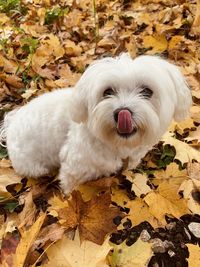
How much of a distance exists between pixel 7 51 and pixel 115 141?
272 cm

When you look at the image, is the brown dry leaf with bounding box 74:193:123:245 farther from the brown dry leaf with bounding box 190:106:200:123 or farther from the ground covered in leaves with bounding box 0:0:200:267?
the brown dry leaf with bounding box 190:106:200:123

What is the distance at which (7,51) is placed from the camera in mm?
4703

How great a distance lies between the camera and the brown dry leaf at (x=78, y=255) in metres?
Answer: 1.88

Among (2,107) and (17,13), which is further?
(17,13)

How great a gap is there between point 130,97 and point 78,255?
93 centimetres

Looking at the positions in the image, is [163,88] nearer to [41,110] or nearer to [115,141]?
[115,141]

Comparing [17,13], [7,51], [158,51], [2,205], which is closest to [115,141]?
[2,205]

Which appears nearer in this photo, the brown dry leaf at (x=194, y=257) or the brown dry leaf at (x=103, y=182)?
the brown dry leaf at (x=194, y=257)

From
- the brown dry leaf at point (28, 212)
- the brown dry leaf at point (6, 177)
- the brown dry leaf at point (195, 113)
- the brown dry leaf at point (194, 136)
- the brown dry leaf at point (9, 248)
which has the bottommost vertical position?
the brown dry leaf at point (6, 177)

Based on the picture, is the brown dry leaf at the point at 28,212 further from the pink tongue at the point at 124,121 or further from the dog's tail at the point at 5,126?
the pink tongue at the point at 124,121

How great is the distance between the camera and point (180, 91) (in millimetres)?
2490

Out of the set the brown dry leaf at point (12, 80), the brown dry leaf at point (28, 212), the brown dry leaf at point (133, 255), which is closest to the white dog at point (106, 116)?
the brown dry leaf at point (28, 212)

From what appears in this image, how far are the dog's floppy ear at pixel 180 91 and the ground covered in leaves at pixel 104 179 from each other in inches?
18.8

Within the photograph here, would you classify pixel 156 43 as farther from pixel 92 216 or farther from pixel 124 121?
pixel 92 216
